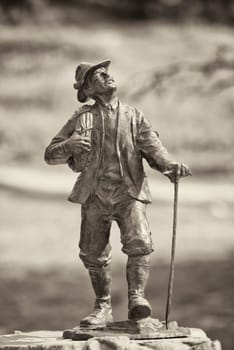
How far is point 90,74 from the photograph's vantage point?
637 cm

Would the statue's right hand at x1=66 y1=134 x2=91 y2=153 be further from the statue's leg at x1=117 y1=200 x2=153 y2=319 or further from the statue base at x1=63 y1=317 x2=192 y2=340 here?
the statue base at x1=63 y1=317 x2=192 y2=340

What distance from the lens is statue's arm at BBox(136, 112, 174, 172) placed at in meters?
6.23

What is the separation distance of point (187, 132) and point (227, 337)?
6.07 ft

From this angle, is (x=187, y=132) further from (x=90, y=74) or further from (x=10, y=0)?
(x=90, y=74)

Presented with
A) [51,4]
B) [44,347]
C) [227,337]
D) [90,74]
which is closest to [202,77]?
[51,4]

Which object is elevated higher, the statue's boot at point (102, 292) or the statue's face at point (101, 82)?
the statue's face at point (101, 82)

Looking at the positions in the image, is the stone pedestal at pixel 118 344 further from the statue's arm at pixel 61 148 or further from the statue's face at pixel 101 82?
the statue's face at pixel 101 82

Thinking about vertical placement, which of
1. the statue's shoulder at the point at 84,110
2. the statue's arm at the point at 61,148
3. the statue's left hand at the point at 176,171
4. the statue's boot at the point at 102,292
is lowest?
the statue's boot at the point at 102,292

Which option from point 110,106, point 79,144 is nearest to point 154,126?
point 110,106

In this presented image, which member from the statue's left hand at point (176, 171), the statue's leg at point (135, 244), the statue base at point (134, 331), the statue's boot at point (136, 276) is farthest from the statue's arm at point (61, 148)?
the statue base at point (134, 331)

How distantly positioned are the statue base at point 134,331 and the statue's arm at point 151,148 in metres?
0.86

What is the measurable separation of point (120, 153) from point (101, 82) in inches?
17.0

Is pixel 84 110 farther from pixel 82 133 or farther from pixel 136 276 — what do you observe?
pixel 136 276

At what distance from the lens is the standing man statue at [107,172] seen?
20.3 ft
